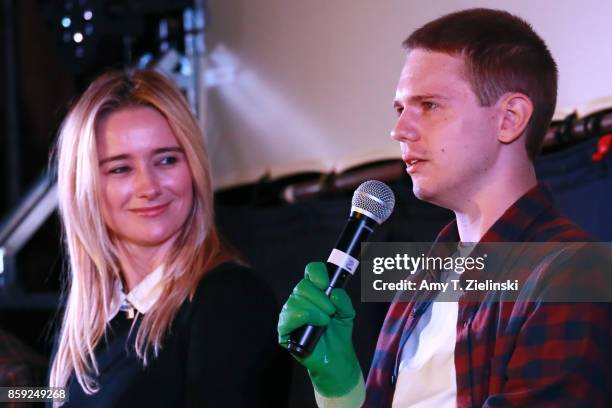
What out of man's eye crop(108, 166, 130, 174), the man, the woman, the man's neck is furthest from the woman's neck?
the man's neck

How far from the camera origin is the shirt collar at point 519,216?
1192 millimetres

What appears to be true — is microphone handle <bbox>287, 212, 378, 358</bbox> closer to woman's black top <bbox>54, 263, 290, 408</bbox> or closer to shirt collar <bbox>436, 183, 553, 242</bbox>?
shirt collar <bbox>436, 183, 553, 242</bbox>

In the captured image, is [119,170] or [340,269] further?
[119,170]

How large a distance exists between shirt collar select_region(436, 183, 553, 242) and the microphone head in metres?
0.13

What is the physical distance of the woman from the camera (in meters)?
1.58

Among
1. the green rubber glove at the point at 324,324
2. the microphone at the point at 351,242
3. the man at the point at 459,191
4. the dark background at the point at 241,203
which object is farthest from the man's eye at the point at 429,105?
the dark background at the point at 241,203

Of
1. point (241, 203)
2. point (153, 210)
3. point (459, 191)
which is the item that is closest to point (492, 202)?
point (459, 191)

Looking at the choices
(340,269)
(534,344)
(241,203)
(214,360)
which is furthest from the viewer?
Result: (241,203)

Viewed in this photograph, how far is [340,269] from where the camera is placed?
116 centimetres

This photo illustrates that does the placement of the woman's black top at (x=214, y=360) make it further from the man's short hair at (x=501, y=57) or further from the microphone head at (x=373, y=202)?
the man's short hair at (x=501, y=57)

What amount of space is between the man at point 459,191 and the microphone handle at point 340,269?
0.01m

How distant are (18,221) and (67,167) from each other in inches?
49.2

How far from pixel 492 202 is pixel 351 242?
0.20 m

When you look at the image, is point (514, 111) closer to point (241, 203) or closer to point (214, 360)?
point (214, 360)
